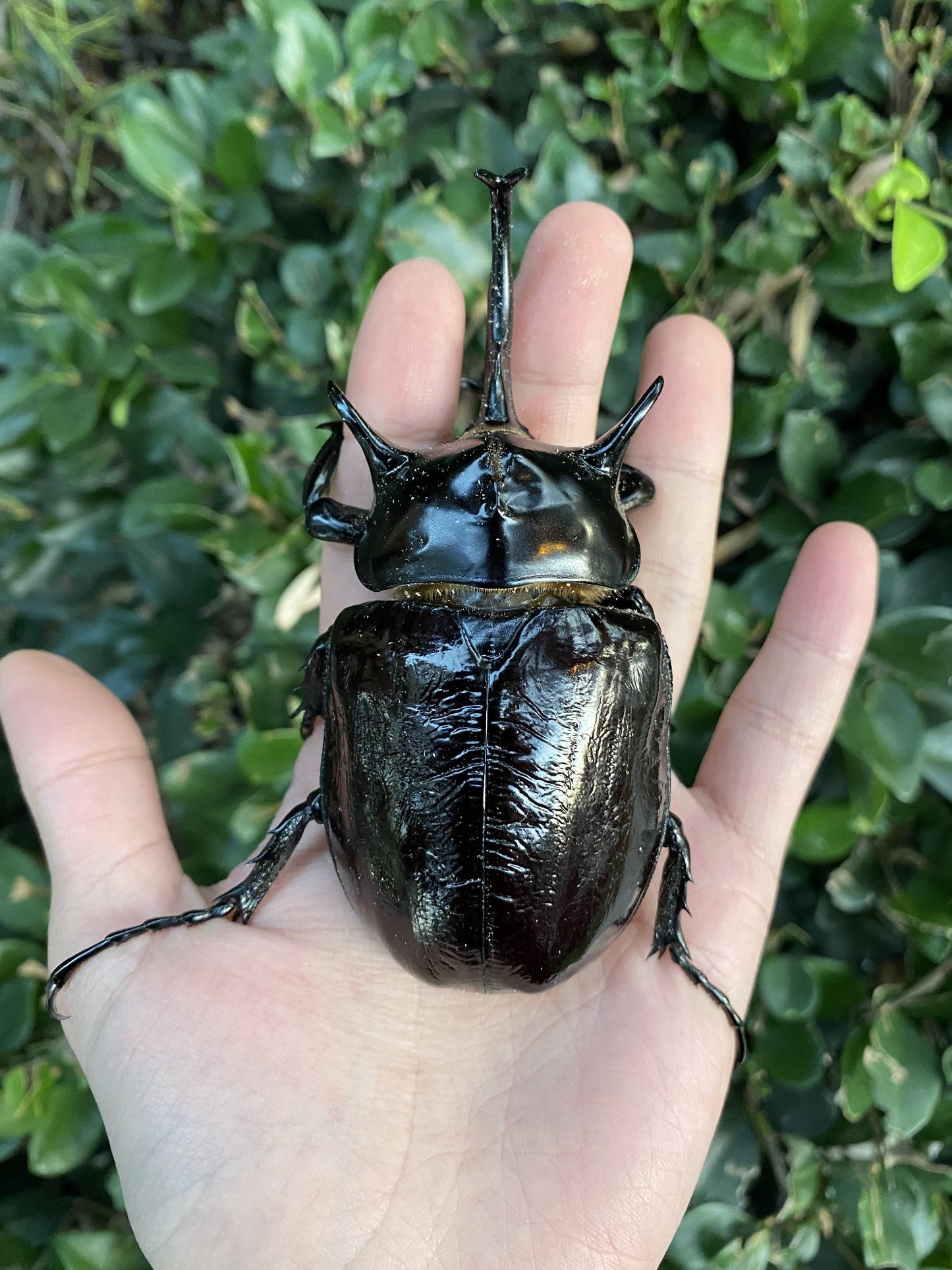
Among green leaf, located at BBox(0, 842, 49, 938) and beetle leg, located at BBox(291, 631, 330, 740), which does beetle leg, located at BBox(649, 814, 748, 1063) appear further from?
green leaf, located at BBox(0, 842, 49, 938)

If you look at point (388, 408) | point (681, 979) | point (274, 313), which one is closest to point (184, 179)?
point (274, 313)

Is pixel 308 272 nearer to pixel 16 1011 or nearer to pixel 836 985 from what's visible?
pixel 16 1011

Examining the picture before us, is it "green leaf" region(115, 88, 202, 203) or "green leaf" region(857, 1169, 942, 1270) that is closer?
"green leaf" region(857, 1169, 942, 1270)

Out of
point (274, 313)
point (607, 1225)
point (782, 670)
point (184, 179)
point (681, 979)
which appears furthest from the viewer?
point (274, 313)

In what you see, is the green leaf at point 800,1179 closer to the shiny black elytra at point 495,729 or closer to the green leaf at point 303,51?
the shiny black elytra at point 495,729

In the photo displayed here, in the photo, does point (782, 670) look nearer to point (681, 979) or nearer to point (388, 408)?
point (681, 979)

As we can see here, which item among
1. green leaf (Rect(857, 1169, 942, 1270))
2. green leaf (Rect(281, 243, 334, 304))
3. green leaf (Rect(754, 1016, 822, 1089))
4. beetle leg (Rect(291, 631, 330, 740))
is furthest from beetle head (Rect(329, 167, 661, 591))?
green leaf (Rect(857, 1169, 942, 1270))

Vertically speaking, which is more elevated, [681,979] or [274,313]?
[274,313]
